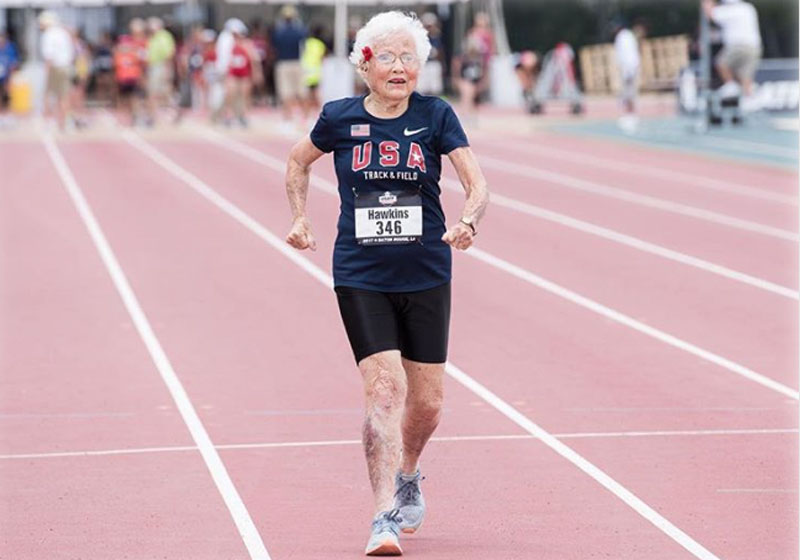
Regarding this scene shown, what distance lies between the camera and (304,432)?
9.35 metres

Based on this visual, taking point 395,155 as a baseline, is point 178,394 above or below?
below

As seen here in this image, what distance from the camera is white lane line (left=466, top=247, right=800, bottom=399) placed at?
10.9m

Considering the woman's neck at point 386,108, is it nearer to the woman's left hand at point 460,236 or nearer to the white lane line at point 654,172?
the woman's left hand at point 460,236

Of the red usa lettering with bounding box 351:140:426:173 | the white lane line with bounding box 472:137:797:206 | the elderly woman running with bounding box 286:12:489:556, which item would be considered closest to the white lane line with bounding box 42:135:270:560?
the elderly woman running with bounding box 286:12:489:556

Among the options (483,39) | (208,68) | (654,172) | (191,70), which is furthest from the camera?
(191,70)

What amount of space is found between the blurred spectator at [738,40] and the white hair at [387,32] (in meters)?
22.7

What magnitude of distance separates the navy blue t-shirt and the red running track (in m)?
1.04

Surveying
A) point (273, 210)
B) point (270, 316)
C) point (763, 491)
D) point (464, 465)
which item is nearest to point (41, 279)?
point (270, 316)

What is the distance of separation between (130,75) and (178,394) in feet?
83.8

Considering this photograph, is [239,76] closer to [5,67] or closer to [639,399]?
[5,67]

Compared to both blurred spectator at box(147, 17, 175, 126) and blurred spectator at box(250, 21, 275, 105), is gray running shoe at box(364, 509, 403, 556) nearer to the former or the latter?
blurred spectator at box(147, 17, 175, 126)

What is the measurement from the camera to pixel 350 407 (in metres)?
10.0

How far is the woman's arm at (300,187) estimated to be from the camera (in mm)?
7094

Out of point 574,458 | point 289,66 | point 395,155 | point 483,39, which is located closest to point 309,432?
point 574,458
